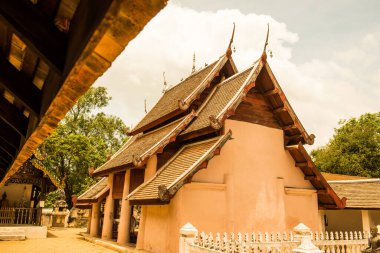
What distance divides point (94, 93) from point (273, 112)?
95.2ft

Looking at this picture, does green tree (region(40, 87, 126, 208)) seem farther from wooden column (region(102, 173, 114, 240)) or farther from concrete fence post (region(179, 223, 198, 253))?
concrete fence post (region(179, 223, 198, 253))

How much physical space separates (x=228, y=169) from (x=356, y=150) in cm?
3195

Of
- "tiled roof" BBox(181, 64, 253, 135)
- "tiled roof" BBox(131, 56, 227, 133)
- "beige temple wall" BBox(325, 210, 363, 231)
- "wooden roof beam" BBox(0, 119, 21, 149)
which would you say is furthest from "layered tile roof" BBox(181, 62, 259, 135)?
"beige temple wall" BBox(325, 210, 363, 231)

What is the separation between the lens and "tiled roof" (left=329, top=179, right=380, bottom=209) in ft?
54.5

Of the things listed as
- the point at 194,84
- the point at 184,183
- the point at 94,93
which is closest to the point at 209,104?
the point at 194,84

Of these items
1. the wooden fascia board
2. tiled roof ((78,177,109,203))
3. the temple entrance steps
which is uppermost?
the wooden fascia board

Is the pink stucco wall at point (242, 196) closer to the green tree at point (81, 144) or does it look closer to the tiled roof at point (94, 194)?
the tiled roof at point (94, 194)

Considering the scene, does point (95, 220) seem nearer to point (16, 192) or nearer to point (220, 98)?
point (16, 192)

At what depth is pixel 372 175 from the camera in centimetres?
3584

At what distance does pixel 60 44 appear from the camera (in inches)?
96.7

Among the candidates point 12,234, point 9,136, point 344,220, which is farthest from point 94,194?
point 344,220

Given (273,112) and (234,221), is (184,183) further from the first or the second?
(273,112)

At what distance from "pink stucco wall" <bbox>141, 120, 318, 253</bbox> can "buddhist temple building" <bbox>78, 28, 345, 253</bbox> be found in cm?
3

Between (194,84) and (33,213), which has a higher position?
(194,84)
